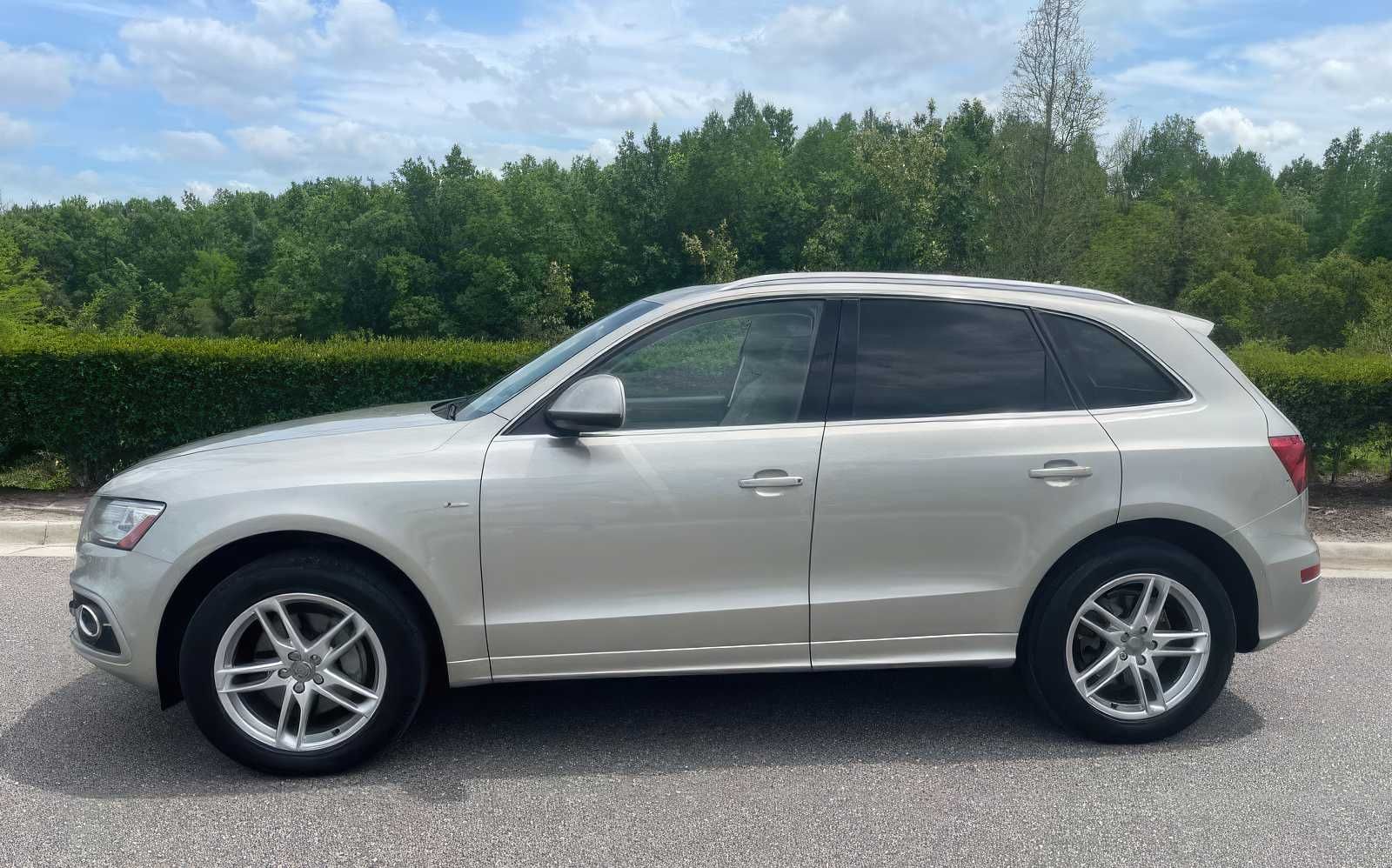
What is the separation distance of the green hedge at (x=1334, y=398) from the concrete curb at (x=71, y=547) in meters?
1.52

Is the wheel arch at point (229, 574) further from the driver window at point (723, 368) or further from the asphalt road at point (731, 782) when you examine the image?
the driver window at point (723, 368)

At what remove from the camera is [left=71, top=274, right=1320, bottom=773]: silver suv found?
12.5 feet

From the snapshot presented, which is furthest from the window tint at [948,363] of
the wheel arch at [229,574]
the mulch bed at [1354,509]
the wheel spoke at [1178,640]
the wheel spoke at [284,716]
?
the mulch bed at [1354,509]

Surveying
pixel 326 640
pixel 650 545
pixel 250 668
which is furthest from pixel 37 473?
pixel 650 545

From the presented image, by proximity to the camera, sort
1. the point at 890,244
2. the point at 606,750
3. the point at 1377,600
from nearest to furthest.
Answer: the point at 606,750, the point at 1377,600, the point at 890,244

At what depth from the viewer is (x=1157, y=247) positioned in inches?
2334

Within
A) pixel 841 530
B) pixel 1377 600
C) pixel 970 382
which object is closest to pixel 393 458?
pixel 841 530

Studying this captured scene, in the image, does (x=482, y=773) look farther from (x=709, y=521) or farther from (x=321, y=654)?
(x=709, y=521)

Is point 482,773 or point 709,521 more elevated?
point 709,521

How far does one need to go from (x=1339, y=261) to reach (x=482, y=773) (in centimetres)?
6585

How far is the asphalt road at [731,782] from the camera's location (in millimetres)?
3365

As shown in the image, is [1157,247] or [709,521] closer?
[709,521]

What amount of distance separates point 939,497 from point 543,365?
5.51 feet

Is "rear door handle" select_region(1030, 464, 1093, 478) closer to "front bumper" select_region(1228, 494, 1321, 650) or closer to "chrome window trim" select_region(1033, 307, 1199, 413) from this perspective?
"chrome window trim" select_region(1033, 307, 1199, 413)
